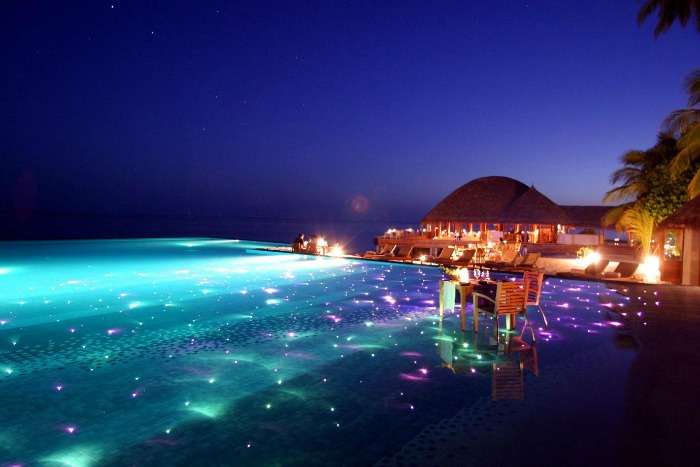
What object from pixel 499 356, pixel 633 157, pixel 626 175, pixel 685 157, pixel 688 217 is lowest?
pixel 499 356

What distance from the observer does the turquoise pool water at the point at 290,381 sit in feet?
11.2

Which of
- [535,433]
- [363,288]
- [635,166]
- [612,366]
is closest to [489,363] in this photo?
[612,366]

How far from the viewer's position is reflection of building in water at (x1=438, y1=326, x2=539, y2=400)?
451 cm

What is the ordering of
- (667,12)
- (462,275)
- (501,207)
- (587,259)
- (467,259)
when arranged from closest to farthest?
(462,275), (667,12), (467,259), (587,259), (501,207)

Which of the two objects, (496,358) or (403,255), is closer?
(496,358)

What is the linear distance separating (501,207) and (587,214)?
5973 millimetres

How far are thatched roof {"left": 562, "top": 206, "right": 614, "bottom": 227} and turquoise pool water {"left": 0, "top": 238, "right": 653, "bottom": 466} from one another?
1945 centimetres

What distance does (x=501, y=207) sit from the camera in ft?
86.3

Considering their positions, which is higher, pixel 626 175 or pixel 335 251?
pixel 626 175

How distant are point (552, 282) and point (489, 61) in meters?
13.0

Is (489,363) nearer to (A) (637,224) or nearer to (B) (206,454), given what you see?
(B) (206,454)

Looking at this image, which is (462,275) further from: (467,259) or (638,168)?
(638,168)

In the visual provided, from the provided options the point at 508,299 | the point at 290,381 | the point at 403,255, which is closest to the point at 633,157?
the point at 403,255

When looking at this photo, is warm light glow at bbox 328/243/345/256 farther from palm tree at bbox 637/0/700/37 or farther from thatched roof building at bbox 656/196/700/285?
palm tree at bbox 637/0/700/37
